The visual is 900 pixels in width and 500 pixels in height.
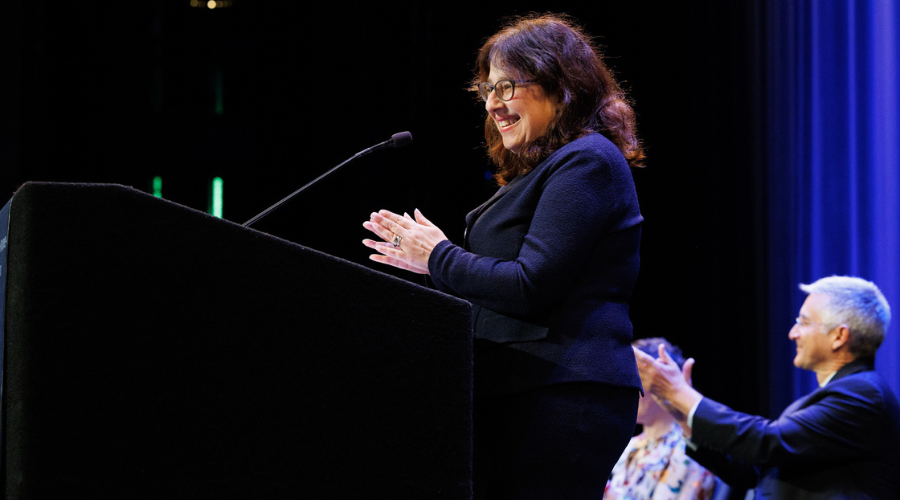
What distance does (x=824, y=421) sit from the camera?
107 inches

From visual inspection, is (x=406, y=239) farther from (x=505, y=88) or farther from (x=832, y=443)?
(x=832, y=443)

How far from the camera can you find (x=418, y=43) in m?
4.45

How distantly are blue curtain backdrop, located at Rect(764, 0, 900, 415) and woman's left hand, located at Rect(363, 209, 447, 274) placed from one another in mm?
2801

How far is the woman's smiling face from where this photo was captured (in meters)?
1.41

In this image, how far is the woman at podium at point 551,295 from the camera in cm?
119

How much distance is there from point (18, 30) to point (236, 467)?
419cm

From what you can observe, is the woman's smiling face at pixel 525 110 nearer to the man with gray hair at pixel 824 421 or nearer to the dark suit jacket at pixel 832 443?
the man with gray hair at pixel 824 421

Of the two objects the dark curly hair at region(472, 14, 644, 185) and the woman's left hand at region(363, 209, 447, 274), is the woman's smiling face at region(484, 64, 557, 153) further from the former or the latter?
the woman's left hand at region(363, 209, 447, 274)

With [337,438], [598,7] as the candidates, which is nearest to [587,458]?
[337,438]

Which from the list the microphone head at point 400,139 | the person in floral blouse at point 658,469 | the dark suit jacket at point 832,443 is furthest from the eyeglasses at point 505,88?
the person in floral blouse at point 658,469

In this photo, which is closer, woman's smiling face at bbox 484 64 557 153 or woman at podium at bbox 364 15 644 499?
woman at podium at bbox 364 15 644 499

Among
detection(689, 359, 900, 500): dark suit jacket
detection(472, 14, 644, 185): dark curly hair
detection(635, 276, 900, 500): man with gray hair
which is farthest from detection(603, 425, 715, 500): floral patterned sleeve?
detection(472, 14, 644, 185): dark curly hair

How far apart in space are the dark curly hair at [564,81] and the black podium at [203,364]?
46 cm

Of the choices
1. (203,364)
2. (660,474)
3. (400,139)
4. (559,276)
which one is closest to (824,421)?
(660,474)
